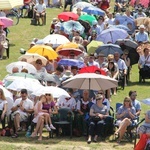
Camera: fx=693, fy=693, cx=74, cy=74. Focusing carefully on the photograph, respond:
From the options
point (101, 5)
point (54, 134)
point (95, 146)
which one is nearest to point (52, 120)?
point (54, 134)

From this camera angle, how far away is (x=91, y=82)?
17828 mm

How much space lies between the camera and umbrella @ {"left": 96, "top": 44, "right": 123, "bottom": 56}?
2336 cm

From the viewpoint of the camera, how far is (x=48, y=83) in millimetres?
19312

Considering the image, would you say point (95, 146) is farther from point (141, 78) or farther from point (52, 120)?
point (141, 78)

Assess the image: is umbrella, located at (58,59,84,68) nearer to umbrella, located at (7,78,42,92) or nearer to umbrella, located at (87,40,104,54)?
umbrella, located at (87,40,104,54)

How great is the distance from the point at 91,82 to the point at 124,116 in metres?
1.41

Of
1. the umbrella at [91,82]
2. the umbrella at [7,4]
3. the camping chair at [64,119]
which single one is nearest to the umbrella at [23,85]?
the umbrella at [91,82]

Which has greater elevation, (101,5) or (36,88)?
(101,5)

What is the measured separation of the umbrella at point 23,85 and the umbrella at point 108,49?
5.69 meters

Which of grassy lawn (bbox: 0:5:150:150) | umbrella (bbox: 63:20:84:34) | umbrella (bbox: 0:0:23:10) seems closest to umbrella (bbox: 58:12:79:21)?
grassy lawn (bbox: 0:5:150:150)

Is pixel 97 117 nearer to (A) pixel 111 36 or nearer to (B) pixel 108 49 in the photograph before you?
(B) pixel 108 49

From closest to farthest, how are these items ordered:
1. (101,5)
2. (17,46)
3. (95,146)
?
(95,146) → (17,46) → (101,5)

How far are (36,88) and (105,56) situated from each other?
566 centimetres

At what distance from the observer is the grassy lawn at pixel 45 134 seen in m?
16.1
